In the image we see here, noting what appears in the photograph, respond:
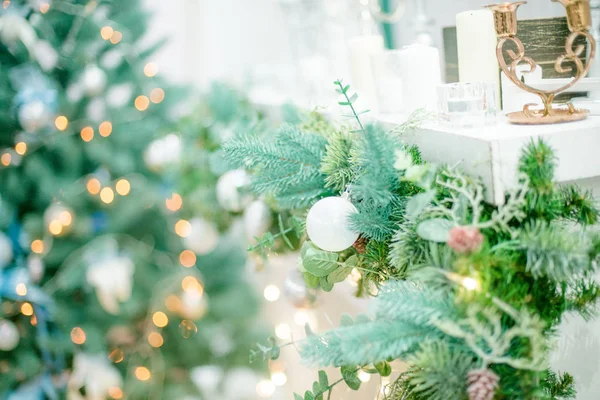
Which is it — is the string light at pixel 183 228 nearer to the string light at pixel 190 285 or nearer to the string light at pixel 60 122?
the string light at pixel 190 285

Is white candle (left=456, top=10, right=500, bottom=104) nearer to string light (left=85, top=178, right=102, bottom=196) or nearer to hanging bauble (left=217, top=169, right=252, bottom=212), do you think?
hanging bauble (left=217, top=169, right=252, bottom=212)

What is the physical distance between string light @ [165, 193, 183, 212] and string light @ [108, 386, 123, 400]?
0.44 metres

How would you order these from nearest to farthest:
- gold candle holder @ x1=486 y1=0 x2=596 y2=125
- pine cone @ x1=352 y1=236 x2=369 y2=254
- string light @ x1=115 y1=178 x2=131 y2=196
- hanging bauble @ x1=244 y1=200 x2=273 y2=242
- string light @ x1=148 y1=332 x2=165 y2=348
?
gold candle holder @ x1=486 y1=0 x2=596 y2=125 < pine cone @ x1=352 y1=236 x2=369 y2=254 < hanging bauble @ x1=244 y1=200 x2=273 y2=242 < string light @ x1=115 y1=178 x2=131 y2=196 < string light @ x1=148 y1=332 x2=165 y2=348

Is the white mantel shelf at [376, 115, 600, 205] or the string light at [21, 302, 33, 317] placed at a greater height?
the white mantel shelf at [376, 115, 600, 205]

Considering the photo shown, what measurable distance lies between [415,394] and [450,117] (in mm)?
296

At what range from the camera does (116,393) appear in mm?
1179

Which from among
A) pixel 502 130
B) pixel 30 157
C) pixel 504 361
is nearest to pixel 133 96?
pixel 30 157

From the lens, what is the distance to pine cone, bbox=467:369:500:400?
1.27 feet

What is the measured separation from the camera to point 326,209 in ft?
1.86

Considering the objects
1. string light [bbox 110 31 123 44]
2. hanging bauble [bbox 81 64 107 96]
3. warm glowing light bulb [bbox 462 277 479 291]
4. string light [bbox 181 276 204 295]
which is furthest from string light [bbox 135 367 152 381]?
warm glowing light bulb [bbox 462 277 479 291]

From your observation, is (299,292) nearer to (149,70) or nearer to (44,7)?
(149,70)

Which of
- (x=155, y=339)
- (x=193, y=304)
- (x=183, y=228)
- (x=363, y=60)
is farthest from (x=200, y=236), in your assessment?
(x=363, y=60)

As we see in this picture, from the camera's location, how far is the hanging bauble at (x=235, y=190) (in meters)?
0.91

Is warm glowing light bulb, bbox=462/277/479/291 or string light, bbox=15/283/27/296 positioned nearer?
warm glowing light bulb, bbox=462/277/479/291
